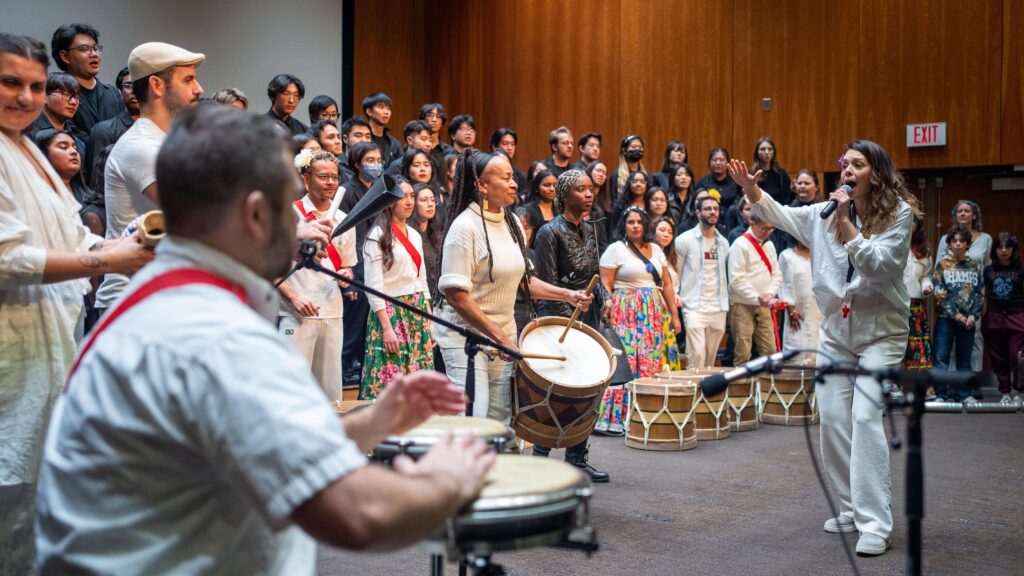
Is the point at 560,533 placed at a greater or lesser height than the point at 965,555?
greater

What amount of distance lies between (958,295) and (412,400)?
26.7 ft

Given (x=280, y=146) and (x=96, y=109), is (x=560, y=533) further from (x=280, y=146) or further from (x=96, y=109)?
(x=96, y=109)

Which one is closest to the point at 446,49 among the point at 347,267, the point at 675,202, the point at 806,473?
the point at 675,202

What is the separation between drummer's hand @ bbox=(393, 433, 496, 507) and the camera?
1343 mm

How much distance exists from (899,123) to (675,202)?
2710 millimetres

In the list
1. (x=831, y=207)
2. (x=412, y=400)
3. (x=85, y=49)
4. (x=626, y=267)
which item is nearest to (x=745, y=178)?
(x=831, y=207)

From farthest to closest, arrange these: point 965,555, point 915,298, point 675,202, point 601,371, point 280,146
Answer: point 675,202, point 915,298, point 601,371, point 965,555, point 280,146

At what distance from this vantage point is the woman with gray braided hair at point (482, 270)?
3984 millimetres

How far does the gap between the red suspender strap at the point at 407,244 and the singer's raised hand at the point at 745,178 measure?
7.49ft

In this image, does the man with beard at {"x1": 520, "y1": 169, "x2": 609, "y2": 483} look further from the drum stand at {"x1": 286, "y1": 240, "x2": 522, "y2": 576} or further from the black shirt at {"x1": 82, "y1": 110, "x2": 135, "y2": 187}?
the black shirt at {"x1": 82, "y1": 110, "x2": 135, "y2": 187}

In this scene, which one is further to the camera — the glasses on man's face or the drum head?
the glasses on man's face

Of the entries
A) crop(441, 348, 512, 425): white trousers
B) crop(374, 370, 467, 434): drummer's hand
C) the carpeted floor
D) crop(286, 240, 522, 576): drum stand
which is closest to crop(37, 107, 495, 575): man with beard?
crop(374, 370, 467, 434): drummer's hand

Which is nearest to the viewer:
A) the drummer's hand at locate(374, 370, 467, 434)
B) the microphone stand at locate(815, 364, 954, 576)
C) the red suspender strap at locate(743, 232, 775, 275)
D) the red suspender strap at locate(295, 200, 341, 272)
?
the drummer's hand at locate(374, 370, 467, 434)

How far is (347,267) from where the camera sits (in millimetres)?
5340
